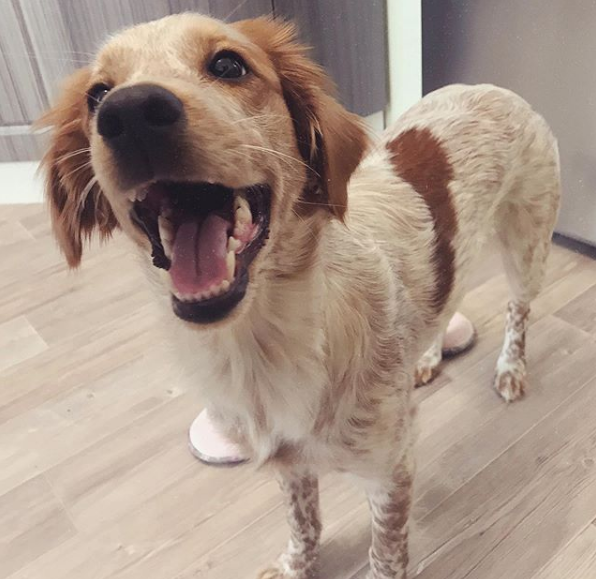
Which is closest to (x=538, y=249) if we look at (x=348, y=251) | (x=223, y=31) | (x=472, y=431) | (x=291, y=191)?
(x=472, y=431)

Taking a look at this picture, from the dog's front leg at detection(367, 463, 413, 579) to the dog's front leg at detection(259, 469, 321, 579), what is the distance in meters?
0.15

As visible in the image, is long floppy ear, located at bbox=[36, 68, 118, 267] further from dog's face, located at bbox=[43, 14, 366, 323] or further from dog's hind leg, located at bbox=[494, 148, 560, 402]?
dog's hind leg, located at bbox=[494, 148, 560, 402]

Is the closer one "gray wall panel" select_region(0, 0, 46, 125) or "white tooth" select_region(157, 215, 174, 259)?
"white tooth" select_region(157, 215, 174, 259)

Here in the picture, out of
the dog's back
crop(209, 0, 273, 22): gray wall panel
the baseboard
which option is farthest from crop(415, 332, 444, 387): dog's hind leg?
the baseboard

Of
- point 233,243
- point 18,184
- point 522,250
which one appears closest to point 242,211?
point 233,243

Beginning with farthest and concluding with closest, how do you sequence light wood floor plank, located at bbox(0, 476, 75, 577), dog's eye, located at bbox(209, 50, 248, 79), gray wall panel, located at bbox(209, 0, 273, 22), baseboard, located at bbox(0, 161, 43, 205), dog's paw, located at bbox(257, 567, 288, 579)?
baseboard, located at bbox(0, 161, 43, 205), gray wall panel, located at bbox(209, 0, 273, 22), light wood floor plank, located at bbox(0, 476, 75, 577), dog's paw, located at bbox(257, 567, 288, 579), dog's eye, located at bbox(209, 50, 248, 79)

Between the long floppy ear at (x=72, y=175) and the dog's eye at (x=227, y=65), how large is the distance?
237mm

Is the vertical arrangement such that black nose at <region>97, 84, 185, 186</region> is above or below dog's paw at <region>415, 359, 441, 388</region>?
above

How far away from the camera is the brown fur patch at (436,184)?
1.56 metres

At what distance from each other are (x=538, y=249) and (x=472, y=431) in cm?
57

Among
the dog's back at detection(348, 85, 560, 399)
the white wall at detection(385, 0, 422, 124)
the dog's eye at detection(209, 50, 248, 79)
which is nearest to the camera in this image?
the dog's eye at detection(209, 50, 248, 79)

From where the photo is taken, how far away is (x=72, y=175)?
1175mm

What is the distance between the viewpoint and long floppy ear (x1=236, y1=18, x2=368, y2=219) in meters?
1.16

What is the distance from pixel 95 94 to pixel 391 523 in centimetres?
105
